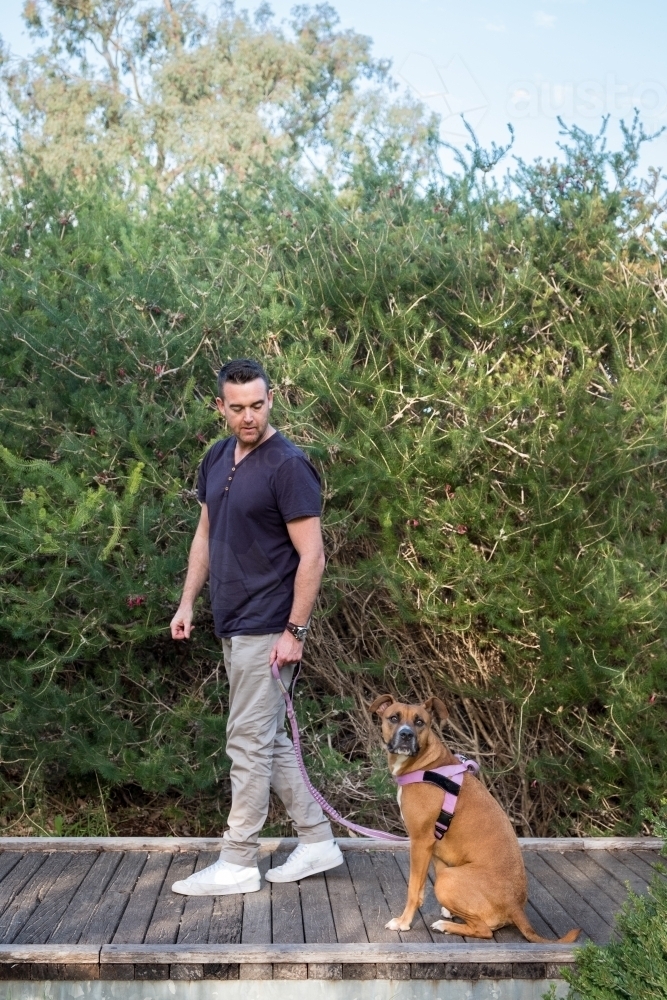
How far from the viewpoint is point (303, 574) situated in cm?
476

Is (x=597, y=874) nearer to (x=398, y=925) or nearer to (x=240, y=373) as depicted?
(x=398, y=925)

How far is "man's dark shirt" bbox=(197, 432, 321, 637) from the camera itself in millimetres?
4754

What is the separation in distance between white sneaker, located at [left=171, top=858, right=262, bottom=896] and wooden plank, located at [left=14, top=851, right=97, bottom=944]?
A: 19.3 inches

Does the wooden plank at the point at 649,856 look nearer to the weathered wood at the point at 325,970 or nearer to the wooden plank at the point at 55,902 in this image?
the weathered wood at the point at 325,970

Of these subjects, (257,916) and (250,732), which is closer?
(257,916)

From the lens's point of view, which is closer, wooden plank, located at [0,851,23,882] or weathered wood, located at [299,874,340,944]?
weathered wood, located at [299,874,340,944]

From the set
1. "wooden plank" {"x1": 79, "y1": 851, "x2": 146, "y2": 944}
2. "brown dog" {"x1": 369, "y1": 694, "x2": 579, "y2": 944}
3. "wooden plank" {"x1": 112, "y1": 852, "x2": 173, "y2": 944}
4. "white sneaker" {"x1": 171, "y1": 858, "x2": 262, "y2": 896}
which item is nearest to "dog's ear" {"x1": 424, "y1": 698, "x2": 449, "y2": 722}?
"brown dog" {"x1": 369, "y1": 694, "x2": 579, "y2": 944}

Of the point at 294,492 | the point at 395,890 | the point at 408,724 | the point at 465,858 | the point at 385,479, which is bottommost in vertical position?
the point at 395,890

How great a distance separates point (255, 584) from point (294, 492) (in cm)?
46

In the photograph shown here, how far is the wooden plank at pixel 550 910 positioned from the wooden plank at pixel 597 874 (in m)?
0.26

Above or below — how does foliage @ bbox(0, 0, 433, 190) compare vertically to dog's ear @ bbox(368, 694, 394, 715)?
above

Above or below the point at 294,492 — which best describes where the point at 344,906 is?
below

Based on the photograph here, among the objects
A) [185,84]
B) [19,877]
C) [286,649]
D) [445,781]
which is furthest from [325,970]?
[185,84]

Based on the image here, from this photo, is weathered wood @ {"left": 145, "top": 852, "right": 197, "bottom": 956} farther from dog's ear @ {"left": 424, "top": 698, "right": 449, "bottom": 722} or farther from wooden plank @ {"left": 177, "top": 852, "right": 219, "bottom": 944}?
dog's ear @ {"left": 424, "top": 698, "right": 449, "bottom": 722}
